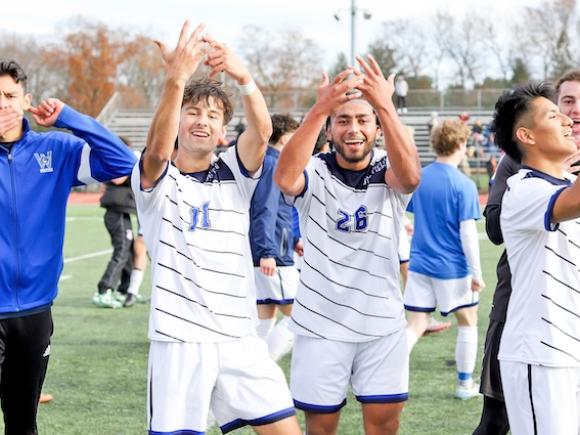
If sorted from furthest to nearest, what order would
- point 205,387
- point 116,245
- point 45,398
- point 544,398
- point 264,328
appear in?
point 116,245
point 264,328
point 45,398
point 205,387
point 544,398

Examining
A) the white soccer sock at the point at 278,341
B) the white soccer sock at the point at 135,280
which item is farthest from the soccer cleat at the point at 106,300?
the white soccer sock at the point at 278,341

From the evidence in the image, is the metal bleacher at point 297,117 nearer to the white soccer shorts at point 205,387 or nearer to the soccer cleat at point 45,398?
the soccer cleat at point 45,398

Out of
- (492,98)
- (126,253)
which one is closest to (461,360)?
(126,253)

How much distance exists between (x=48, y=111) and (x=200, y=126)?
2.77ft

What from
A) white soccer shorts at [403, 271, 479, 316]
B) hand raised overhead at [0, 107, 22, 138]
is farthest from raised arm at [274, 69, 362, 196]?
white soccer shorts at [403, 271, 479, 316]

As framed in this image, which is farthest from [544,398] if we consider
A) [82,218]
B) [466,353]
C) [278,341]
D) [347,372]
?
[82,218]

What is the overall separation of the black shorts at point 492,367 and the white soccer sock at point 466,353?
8.05 ft

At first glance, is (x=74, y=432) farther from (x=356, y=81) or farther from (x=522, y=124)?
(x=522, y=124)

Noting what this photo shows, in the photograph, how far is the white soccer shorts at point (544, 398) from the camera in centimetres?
360

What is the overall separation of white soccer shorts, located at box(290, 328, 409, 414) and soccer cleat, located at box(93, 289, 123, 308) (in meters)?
7.24

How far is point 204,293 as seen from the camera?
13.1ft

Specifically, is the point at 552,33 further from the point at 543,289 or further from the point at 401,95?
the point at 543,289

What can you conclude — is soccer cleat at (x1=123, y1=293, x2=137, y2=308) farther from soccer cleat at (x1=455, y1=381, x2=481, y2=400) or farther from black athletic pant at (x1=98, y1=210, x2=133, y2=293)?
soccer cleat at (x1=455, y1=381, x2=481, y2=400)

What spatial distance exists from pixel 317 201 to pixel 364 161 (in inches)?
12.2
